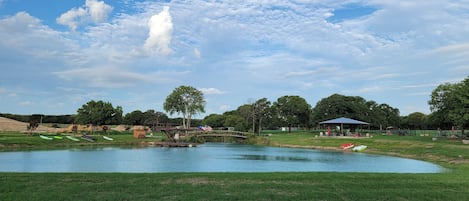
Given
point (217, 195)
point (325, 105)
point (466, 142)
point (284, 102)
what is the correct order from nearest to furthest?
point (217, 195), point (466, 142), point (325, 105), point (284, 102)

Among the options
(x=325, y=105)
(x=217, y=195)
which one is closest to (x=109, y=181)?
(x=217, y=195)

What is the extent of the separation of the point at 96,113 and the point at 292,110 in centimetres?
4430

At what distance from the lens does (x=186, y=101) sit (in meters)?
84.4

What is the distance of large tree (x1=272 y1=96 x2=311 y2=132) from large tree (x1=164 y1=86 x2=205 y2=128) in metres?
19.4

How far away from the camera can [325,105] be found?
74188 millimetres

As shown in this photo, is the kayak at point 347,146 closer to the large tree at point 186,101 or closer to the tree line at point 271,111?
the tree line at point 271,111

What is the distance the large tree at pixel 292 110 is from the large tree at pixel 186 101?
19439mm

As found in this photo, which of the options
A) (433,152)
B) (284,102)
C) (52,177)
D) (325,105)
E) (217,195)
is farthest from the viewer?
(284,102)

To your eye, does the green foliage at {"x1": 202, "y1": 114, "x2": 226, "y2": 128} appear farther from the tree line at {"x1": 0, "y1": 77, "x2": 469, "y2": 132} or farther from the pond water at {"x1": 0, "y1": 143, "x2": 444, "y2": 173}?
the pond water at {"x1": 0, "y1": 143, "x2": 444, "y2": 173}

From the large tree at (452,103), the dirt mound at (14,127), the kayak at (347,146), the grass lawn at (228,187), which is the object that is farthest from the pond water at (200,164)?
→ the dirt mound at (14,127)

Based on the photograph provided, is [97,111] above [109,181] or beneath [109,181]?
above

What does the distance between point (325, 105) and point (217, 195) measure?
67463mm

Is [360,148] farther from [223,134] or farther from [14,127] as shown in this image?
[14,127]

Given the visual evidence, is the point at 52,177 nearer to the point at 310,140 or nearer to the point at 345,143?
the point at 345,143
